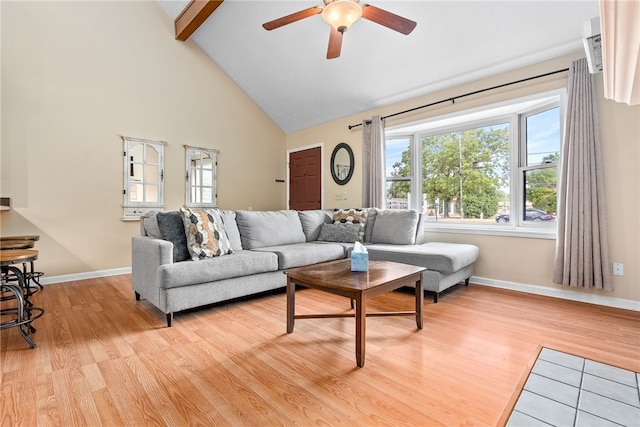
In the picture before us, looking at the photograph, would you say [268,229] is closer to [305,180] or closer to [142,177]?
[142,177]

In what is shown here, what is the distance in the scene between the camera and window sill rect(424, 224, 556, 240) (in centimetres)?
320

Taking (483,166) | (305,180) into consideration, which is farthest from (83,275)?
(483,166)

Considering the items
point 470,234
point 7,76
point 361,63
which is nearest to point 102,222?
point 7,76

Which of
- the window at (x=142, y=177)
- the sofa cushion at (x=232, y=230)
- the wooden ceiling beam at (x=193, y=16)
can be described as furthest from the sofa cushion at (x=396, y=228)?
the wooden ceiling beam at (x=193, y=16)

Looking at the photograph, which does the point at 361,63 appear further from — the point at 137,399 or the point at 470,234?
the point at 137,399

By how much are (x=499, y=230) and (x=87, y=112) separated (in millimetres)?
5167

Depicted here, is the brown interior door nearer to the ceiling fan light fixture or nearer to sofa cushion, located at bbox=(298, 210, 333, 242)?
sofa cushion, located at bbox=(298, 210, 333, 242)

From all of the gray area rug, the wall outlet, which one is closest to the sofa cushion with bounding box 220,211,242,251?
the gray area rug

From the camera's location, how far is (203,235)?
275 cm

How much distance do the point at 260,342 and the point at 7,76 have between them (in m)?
4.08

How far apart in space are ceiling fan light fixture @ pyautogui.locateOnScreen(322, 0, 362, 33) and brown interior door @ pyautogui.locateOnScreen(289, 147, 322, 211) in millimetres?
3159

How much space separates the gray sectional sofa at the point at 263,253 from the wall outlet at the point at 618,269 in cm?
112

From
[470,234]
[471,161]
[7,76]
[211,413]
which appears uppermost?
[7,76]

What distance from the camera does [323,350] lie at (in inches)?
77.0
